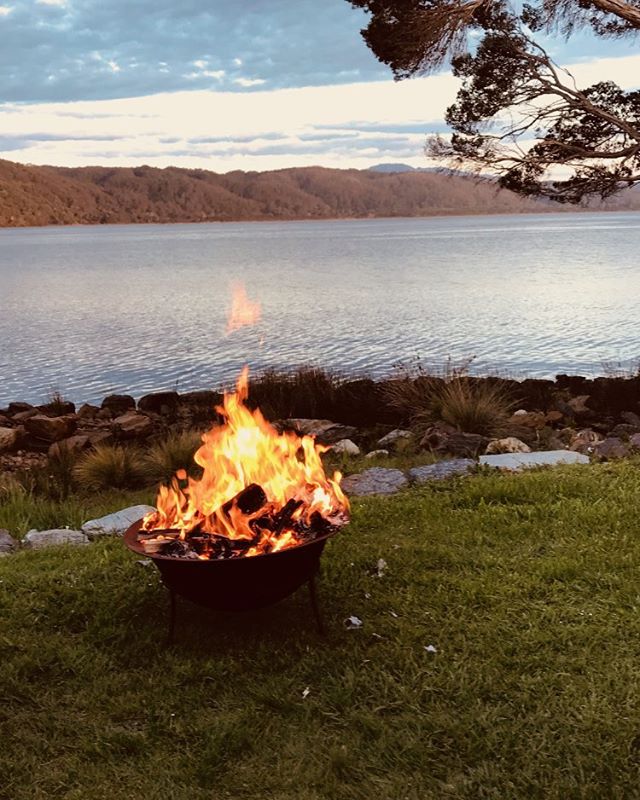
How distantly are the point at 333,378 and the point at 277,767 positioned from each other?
12038mm

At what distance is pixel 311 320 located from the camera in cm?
3119

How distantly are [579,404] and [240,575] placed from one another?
1088 centimetres

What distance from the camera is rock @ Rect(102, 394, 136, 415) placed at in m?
16.5

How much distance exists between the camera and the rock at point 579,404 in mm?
13302

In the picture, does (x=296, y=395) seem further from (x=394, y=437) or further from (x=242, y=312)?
(x=242, y=312)

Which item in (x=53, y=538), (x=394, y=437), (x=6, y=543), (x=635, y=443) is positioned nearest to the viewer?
(x=53, y=538)

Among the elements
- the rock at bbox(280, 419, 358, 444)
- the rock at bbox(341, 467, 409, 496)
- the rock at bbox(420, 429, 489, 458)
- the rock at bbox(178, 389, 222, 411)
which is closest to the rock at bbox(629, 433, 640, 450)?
the rock at bbox(420, 429, 489, 458)

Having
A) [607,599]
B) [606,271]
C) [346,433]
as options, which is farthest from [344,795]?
[606,271]

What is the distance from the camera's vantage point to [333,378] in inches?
612

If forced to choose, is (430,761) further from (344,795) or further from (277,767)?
(277,767)

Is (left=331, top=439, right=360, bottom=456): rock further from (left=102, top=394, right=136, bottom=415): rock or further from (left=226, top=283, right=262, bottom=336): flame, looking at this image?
(left=226, top=283, right=262, bottom=336): flame

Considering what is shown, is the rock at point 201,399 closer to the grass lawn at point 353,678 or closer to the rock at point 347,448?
the rock at point 347,448

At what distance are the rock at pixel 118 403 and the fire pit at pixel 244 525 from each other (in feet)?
38.1

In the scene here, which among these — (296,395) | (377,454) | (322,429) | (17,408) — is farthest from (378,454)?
(17,408)
